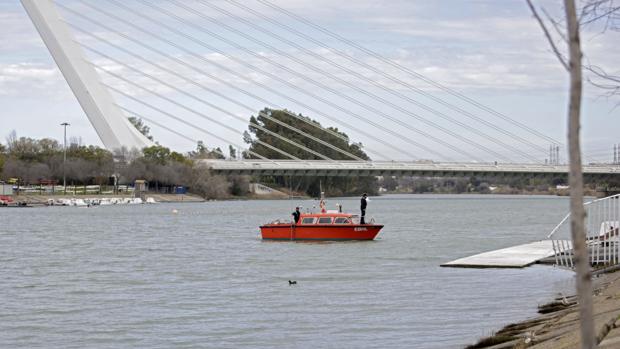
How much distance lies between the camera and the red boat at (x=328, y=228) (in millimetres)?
42281

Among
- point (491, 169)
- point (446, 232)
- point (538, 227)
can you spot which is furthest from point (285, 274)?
point (491, 169)

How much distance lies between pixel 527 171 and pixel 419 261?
284 ft

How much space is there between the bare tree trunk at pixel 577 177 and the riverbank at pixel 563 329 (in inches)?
187

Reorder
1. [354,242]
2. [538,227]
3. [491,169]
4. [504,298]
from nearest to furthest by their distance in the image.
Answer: [504,298]
[354,242]
[538,227]
[491,169]

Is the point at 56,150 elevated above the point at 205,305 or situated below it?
above

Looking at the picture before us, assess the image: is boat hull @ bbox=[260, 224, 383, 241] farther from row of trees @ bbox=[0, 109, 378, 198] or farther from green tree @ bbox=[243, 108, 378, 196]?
green tree @ bbox=[243, 108, 378, 196]

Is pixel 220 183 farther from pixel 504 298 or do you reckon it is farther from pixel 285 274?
pixel 504 298

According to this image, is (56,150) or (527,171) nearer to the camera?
(527,171)

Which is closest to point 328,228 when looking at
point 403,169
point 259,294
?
point 259,294

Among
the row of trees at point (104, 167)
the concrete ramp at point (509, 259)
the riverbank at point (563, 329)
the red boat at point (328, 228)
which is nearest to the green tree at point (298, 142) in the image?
the row of trees at point (104, 167)

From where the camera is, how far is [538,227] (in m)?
61.5

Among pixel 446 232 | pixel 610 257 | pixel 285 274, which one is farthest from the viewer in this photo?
pixel 446 232

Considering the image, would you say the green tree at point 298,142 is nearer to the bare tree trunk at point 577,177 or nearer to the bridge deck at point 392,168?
the bridge deck at point 392,168

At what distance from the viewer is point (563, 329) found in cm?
1361
